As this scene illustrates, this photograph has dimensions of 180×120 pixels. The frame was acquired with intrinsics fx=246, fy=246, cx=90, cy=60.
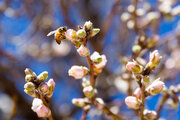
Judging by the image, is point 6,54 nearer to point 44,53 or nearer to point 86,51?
point 44,53

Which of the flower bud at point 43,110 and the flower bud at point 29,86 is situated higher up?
the flower bud at point 29,86

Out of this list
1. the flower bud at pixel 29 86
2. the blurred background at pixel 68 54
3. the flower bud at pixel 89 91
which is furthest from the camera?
the blurred background at pixel 68 54

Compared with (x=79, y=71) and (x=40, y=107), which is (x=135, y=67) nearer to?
(x=79, y=71)

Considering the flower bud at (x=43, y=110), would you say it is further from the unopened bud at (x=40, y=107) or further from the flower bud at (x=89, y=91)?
the flower bud at (x=89, y=91)

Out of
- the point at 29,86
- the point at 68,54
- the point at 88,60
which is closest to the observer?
the point at 29,86

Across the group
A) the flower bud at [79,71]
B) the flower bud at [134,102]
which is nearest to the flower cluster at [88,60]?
the flower bud at [79,71]

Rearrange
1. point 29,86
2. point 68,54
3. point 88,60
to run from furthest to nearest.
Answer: point 68,54, point 88,60, point 29,86

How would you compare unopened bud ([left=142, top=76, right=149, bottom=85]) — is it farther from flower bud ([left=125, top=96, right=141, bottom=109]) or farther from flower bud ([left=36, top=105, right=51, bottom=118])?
flower bud ([left=36, top=105, right=51, bottom=118])

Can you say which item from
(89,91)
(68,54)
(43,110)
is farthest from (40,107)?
(68,54)

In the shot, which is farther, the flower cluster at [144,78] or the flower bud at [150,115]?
the flower bud at [150,115]
